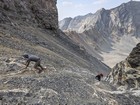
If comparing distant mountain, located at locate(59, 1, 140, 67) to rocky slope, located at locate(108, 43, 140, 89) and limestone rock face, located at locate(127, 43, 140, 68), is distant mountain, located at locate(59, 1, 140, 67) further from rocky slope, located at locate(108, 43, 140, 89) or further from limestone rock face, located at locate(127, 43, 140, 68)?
limestone rock face, located at locate(127, 43, 140, 68)

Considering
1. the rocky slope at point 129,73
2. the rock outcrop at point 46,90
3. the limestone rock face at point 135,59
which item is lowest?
the rock outcrop at point 46,90

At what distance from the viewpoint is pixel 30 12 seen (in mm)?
54938

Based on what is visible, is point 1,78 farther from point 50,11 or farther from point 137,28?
point 137,28

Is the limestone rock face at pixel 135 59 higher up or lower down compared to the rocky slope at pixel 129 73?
higher up

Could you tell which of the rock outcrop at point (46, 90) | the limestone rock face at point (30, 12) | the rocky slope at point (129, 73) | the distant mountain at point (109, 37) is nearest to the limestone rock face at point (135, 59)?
the rocky slope at point (129, 73)

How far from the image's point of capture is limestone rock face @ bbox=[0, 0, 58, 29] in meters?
45.4

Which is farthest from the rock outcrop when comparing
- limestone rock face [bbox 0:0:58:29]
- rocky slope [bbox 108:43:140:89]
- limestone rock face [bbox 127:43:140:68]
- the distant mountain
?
the distant mountain

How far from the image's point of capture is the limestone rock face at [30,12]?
149 ft

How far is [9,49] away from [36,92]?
11633 mm

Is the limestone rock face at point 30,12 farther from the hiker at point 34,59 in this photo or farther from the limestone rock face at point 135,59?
the hiker at point 34,59

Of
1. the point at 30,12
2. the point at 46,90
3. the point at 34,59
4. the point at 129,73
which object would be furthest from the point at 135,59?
the point at 30,12

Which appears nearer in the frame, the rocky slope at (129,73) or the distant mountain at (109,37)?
the rocky slope at (129,73)

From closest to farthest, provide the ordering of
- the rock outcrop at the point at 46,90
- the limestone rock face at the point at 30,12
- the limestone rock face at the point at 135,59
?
the rock outcrop at the point at 46,90 < the limestone rock face at the point at 135,59 < the limestone rock face at the point at 30,12

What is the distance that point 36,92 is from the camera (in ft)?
62.2
